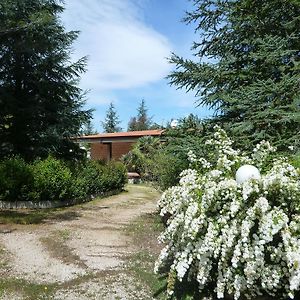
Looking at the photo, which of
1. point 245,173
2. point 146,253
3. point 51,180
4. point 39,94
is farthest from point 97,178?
point 245,173

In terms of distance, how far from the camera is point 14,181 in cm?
1020

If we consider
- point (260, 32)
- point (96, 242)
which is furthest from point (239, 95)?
point (96, 242)

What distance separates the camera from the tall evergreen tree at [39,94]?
12461mm

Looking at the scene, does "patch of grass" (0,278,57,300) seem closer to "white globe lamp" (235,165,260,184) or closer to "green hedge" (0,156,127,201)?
"white globe lamp" (235,165,260,184)

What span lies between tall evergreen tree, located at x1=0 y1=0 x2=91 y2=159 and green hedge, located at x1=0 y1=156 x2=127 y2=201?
1530 mm

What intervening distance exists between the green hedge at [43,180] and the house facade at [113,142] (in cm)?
996

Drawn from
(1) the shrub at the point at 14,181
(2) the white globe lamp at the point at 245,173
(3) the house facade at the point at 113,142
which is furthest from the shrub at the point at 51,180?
(3) the house facade at the point at 113,142

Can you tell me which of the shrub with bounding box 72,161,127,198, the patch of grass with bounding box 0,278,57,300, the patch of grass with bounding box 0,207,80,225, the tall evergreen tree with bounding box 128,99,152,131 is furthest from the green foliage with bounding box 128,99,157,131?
the patch of grass with bounding box 0,278,57,300

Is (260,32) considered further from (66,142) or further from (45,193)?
(66,142)

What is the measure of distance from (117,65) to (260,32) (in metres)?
11.2

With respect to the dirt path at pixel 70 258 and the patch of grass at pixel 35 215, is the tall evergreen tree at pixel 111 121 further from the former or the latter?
the dirt path at pixel 70 258

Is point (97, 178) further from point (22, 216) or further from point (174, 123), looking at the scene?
point (174, 123)

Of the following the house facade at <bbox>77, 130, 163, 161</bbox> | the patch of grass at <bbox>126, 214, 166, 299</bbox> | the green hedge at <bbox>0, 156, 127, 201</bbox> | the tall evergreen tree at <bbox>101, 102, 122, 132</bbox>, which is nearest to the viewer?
the patch of grass at <bbox>126, 214, 166, 299</bbox>

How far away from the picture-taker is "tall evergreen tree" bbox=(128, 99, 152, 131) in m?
42.4
